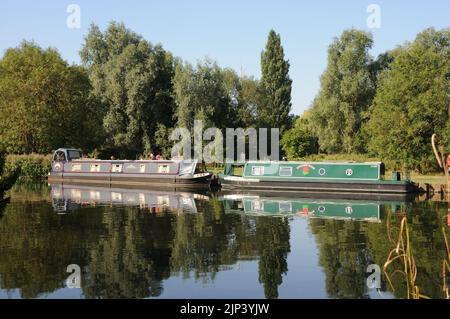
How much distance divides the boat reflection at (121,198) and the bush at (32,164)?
10263 mm

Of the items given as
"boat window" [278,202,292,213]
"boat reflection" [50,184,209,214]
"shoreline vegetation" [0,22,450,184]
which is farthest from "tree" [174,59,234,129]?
"boat window" [278,202,292,213]

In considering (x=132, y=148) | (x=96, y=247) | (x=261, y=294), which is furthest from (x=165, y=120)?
(x=261, y=294)

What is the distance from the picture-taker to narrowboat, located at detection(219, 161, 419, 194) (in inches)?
1211

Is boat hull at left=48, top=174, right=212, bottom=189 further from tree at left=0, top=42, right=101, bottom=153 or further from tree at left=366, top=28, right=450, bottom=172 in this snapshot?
tree at left=366, top=28, right=450, bottom=172

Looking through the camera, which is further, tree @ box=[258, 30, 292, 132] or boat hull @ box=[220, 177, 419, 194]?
tree @ box=[258, 30, 292, 132]

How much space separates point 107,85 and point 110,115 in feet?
9.68

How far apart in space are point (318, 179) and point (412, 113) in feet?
31.6

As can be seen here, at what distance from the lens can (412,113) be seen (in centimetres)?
3725

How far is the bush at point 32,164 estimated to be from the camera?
4747 centimetres

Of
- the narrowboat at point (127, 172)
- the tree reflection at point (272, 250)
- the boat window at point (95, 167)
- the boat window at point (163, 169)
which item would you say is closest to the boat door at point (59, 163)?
the narrowboat at point (127, 172)

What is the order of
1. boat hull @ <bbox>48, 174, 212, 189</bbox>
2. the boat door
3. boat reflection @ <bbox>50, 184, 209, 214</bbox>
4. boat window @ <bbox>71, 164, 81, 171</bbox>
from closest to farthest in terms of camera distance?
boat reflection @ <bbox>50, 184, 209, 214</bbox> < boat hull @ <bbox>48, 174, 212, 189</bbox> < boat window @ <bbox>71, 164, 81, 171</bbox> < the boat door

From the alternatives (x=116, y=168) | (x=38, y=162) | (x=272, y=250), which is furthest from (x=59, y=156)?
(x=272, y=250)

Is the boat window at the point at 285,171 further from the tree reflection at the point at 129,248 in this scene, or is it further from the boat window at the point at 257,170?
the tree reflection at the point at 129,248

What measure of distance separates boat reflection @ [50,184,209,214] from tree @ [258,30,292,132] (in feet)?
84.2
